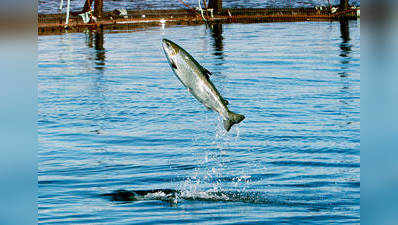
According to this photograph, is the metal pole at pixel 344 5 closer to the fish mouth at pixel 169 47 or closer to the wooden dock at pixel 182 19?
the wooden dock at pixel 182 19

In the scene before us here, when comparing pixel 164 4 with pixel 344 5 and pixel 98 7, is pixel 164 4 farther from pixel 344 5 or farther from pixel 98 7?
pixel 98 7

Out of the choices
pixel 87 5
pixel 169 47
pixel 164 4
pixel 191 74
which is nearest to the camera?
pixel 169 47

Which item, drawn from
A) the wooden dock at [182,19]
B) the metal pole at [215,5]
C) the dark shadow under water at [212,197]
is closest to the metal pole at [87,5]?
the wooden dock at [182,19]

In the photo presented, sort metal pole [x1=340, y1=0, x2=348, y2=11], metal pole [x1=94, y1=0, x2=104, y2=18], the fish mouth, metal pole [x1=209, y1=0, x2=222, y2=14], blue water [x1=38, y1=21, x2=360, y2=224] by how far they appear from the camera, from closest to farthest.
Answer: the fish mouth, blue water [x1=38, y1=21, x2=360, y2=224], metal pole [x1=94, y1=0, x2=104, y2=18], metal pole [x1=340, y1=0, x2=348, y2=11], metal pole [x1=209, y1=0, x2=222, y2=14]

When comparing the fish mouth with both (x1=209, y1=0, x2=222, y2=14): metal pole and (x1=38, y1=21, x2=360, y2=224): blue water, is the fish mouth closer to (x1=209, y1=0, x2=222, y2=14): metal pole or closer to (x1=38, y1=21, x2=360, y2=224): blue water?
(x1=38, y1=21, x2=360, y2=224): blue water

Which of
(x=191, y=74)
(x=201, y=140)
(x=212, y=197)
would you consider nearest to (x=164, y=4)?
(x=201, y=140)

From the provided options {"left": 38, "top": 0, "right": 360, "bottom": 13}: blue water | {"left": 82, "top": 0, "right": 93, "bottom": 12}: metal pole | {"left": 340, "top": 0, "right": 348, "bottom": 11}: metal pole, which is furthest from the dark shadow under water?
{"left": 38, "top": 0, "right": 360, "bottom": 13}: blue water

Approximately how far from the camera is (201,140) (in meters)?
10.0

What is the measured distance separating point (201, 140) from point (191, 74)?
162 inches

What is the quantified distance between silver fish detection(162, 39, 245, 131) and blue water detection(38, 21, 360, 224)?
1197 millimetres

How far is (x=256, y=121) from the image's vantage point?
10.9 metres

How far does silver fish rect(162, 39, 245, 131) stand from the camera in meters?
5.84

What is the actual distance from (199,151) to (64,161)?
76.2 inches

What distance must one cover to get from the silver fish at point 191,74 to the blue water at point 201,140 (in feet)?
3.93
